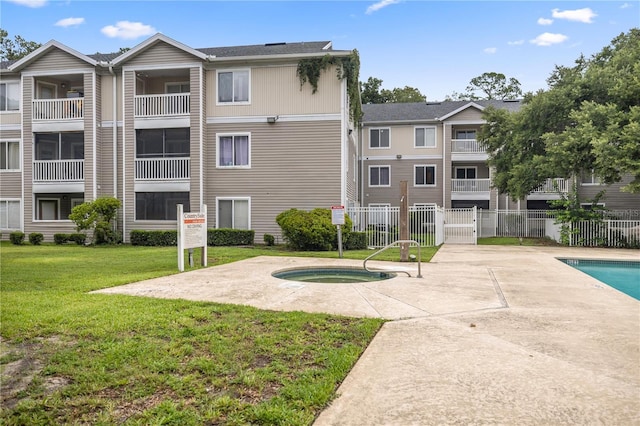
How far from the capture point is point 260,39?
2395 cm

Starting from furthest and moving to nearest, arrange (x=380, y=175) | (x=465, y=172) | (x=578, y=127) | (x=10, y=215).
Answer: (x=465, y=172) → (x=380, y=175) → (x=10, y=215) → (x=578, y=127)

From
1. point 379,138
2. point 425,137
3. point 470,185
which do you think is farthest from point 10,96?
point 470,185

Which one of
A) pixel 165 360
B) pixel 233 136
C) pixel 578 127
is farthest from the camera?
pixel 233 136

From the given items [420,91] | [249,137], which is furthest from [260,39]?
[420,91]

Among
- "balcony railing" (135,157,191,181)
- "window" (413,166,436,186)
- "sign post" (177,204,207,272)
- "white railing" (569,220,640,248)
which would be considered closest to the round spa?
"sign post" (177,204,207,272)

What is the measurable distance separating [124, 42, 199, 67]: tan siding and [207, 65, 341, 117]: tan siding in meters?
1.47

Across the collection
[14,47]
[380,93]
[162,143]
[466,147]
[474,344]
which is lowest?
[474,344]

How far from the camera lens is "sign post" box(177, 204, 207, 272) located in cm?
1066

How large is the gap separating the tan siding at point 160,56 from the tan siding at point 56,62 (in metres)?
2.55

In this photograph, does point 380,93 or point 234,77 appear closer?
point 234,77

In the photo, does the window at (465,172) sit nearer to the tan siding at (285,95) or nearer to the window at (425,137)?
the window at (425,137)

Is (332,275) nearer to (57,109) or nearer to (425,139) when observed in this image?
(57,109)

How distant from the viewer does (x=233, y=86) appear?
19.8m

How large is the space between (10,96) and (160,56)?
8581 mm
